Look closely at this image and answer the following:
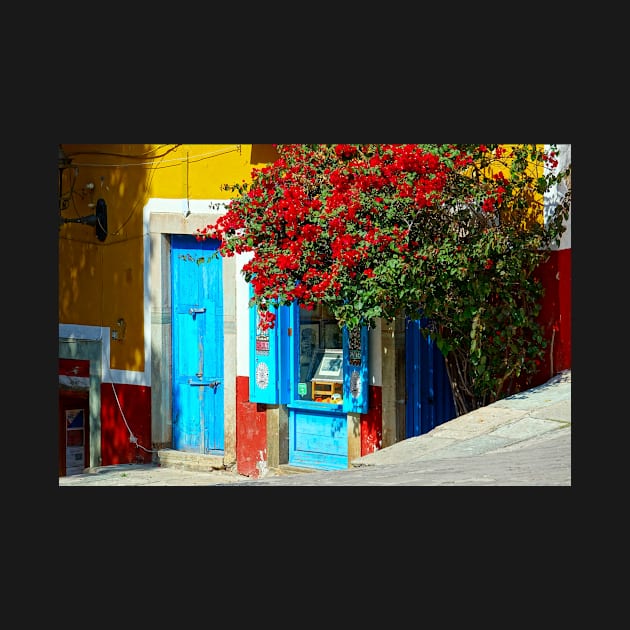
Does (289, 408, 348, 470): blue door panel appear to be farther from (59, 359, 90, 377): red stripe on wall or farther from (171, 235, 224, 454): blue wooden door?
(59, 359, 90, 377): red stripe on wall

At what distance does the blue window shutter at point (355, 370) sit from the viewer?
9.70 m

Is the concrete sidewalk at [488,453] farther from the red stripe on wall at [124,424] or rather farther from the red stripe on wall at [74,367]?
the red stripe on wall at [74,367]

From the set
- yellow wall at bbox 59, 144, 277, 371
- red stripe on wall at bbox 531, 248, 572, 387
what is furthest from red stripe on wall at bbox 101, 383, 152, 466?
red stripe on wall at bbox 531, 248, 572, 387

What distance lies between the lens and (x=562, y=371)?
913 cm

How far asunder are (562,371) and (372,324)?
1501mm

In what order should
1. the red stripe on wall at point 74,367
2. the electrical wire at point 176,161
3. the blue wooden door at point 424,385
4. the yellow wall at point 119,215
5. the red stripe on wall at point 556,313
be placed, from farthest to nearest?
1. the red stripe on wall at point 74,367
2. the yellow wall at point 119,215
3. the electrical wire at point 176,161
4. the blue wooden door at point 424,385
5. the red stripe on wall at point 556,313

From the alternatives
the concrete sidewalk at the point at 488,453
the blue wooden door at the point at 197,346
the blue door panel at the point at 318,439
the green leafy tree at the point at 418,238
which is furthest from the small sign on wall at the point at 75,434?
the concrete sidewalk at the point at 488,453

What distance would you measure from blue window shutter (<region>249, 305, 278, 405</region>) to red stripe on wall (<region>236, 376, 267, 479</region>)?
124mm

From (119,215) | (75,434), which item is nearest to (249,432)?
(75,434)

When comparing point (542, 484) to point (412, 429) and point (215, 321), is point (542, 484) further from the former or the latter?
point (215, 321)

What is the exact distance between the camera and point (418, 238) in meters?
8.52

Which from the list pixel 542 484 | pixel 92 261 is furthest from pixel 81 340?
pixel 542 484

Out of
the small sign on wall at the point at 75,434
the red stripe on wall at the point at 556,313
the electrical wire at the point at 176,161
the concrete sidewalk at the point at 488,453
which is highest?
the electrical wire at the point at 176,161

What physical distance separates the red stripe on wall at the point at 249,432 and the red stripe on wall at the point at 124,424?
83 centimetres
